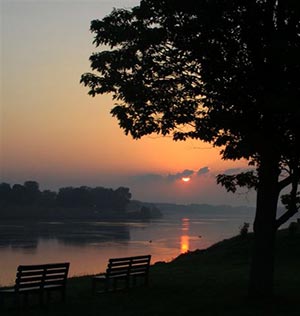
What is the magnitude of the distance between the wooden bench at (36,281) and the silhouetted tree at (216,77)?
4018 mm

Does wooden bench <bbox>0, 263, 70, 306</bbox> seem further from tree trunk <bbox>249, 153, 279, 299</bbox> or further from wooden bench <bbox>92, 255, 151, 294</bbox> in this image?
tree trunk <bbox>249, 153, 279, 299</bbox>

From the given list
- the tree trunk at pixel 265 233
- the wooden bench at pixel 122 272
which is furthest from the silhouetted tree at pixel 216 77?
the wooden bench at pixel 122 272

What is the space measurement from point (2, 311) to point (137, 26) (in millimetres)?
7561

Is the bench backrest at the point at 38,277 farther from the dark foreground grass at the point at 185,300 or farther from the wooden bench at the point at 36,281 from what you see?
the dark foreground grass at the point at 185,300

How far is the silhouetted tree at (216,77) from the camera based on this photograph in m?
13.6

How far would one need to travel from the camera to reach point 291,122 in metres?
13.8

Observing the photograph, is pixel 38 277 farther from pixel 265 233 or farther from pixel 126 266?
pixel 265 233

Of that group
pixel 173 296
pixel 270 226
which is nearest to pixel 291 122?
pixel 270 226

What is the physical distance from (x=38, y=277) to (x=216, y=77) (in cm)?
640

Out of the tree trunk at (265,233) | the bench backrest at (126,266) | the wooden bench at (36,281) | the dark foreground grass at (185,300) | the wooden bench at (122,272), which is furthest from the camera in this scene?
the bench backrest at (126,266)

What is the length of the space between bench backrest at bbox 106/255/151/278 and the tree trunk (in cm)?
386

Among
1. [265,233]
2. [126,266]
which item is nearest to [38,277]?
[126,266]

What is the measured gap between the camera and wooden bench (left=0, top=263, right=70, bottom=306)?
12.5 metres

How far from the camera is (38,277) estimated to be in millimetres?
13102
